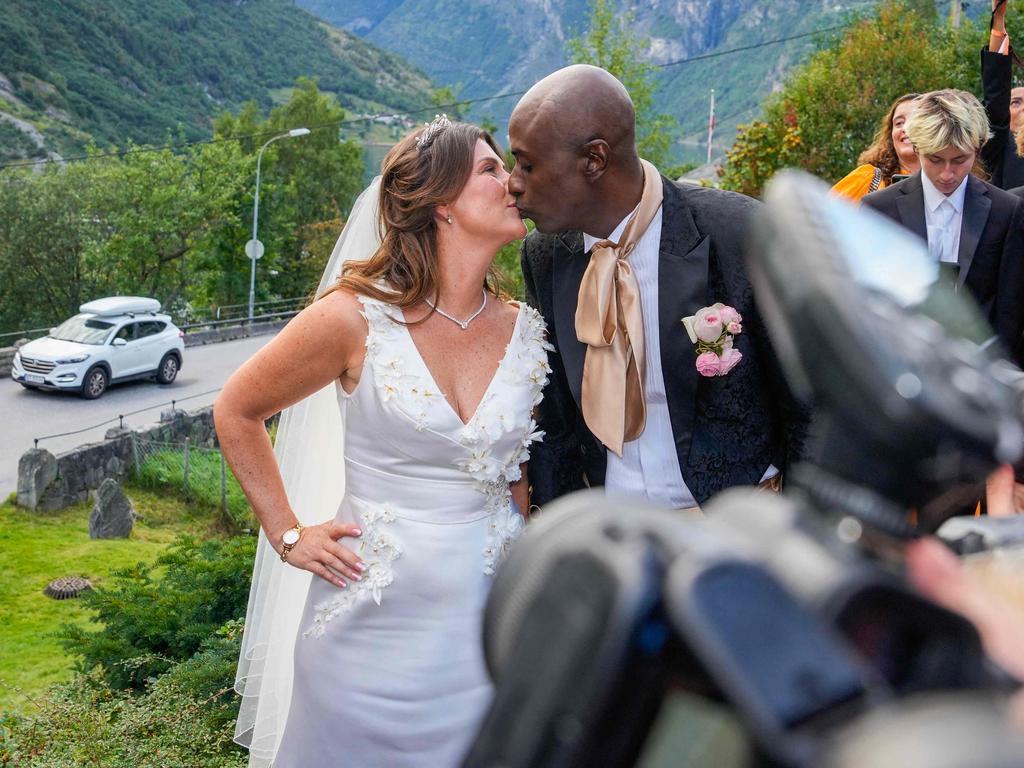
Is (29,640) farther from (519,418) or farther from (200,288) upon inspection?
(200,288)

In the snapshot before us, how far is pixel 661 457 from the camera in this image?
3.04 m

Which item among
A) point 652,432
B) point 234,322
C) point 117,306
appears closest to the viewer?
point 652,432

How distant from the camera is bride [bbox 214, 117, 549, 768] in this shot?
3.20 m

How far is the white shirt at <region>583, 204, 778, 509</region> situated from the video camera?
2.14m

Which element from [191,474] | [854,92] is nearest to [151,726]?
[191,474]

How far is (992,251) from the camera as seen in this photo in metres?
4.16

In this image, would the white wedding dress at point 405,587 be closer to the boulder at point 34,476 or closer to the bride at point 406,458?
the bride at point 406,458

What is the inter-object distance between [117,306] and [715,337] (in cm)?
2392

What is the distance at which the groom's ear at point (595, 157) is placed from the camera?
292cm

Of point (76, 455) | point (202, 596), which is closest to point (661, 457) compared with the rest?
point (202, 596)

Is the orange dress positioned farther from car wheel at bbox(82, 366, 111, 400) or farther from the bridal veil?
car wheel at bbox(82, 366, 111, 400)

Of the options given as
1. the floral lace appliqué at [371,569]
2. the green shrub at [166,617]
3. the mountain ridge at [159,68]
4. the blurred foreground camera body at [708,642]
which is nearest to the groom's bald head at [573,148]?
the floral lace appliqué at [371,569]

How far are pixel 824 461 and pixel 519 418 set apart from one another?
7.94ft

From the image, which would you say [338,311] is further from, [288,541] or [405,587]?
[405,587]
